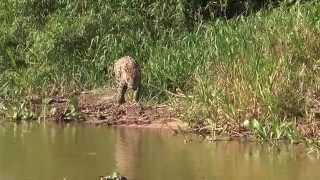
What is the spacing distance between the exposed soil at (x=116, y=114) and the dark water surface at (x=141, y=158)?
2.02 feet

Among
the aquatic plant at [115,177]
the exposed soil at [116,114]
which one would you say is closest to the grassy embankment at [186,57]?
the exposed soil at [116,114]

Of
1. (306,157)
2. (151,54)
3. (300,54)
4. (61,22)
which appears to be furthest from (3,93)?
(306,157)

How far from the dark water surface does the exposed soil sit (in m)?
0.62

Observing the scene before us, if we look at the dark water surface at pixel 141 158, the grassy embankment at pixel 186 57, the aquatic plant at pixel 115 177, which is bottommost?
the dark water surface at pixel 141 158

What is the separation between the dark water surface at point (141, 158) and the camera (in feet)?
22.0

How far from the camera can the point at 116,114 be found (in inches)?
412

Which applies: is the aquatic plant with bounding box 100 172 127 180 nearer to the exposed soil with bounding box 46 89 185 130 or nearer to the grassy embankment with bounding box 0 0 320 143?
the grassy embankment with bounding box 0 0 320 143

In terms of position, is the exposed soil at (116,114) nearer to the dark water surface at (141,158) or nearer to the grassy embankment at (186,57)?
the grassy embankment at (186,57)

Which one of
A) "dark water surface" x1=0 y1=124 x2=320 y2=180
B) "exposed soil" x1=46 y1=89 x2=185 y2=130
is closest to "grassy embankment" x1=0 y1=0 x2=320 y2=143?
"exposed soil" x1=46 y1=89 x2=185 y2=130

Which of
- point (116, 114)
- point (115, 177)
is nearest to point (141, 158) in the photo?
point (115, 177)

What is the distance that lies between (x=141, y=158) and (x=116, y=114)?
3.04 m

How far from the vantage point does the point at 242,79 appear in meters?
8.76

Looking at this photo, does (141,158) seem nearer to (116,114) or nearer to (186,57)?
(116,114)

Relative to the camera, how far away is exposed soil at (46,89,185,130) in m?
9.85
